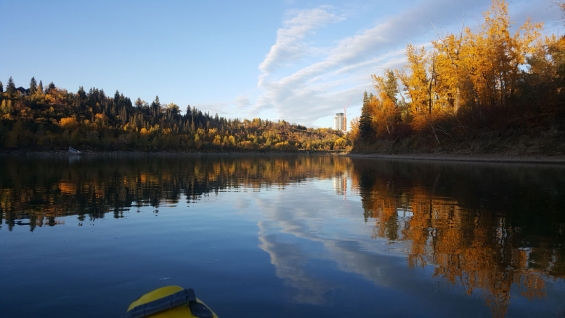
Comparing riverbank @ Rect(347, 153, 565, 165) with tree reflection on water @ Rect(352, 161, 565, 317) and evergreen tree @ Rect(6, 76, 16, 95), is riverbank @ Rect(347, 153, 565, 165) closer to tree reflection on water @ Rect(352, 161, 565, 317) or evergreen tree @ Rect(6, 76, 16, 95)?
tree reflection on water @ Rect(352, 161, 565, 317)

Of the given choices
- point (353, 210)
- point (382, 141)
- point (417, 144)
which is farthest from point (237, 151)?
point (353, 210)

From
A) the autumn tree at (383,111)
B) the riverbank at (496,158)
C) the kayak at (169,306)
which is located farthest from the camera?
the autumn tree at (383,111)

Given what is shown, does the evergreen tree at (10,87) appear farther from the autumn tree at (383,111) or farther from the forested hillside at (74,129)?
the autumn tree at (383,111)

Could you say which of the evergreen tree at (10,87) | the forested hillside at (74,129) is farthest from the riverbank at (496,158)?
the evergreen tree at (10,87)

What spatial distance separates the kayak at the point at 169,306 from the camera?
135 inches

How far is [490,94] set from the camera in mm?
48656

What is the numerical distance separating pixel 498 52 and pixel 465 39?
9115 millimetres

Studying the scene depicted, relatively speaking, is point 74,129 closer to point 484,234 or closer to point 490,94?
point 490,94

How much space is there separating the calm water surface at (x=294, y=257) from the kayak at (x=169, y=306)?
1.13 metres

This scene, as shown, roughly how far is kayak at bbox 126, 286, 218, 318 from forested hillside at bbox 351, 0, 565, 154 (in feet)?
96.7

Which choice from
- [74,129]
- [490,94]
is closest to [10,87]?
[74,129]

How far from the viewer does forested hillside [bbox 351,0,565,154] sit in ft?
131

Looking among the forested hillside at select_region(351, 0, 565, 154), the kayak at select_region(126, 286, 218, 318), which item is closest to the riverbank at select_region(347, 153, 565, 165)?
the forested hillside at select_region(351, 0, 565, 154)

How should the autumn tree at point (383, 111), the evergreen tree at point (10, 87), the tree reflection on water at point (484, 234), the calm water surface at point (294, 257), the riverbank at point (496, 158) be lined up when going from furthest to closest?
the evergreen tree at point (10, 87)
the autumn tree at point (383, 111)
the riverbank at point (496, 158)
the tree reflection on water at point (484, 234)
the calm water surface at point (294, 257)
